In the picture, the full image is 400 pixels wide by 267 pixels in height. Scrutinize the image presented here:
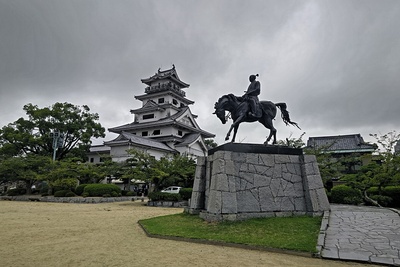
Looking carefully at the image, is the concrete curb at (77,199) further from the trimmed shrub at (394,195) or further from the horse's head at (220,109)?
the trimmed shrub at (394,195)

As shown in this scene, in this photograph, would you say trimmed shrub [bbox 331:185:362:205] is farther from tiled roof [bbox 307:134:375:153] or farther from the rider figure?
tiled roof [bbox 307:134:375:153]

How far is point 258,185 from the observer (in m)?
8.96

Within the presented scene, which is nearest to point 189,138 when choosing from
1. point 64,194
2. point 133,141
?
point 133,141

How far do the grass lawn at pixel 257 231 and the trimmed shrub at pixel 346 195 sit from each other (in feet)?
22.6

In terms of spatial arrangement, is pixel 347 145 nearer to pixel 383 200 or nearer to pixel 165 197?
pixel 383 200

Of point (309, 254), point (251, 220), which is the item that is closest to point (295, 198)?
point (251, 220)

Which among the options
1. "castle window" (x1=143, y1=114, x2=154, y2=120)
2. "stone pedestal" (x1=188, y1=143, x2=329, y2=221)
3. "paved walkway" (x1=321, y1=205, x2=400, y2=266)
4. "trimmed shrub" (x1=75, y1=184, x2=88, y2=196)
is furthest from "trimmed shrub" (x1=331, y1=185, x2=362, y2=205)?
"castle window" (x1=143, y1=114, x2=154, y2=120)

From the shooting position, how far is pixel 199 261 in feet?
16.0

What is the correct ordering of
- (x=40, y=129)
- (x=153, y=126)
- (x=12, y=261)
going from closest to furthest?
1. (x=12, y=261)
2. (x=40, y=129)
3. (x=153, y=126)

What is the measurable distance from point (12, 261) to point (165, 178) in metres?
16.2

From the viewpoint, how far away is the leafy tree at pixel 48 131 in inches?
1152

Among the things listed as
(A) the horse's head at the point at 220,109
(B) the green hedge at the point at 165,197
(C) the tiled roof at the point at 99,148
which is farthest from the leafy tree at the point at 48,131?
(A) the horse's head at the point at 220,109

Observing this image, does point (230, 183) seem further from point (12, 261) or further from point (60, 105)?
point (60, 105)

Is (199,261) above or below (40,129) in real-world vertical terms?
below
